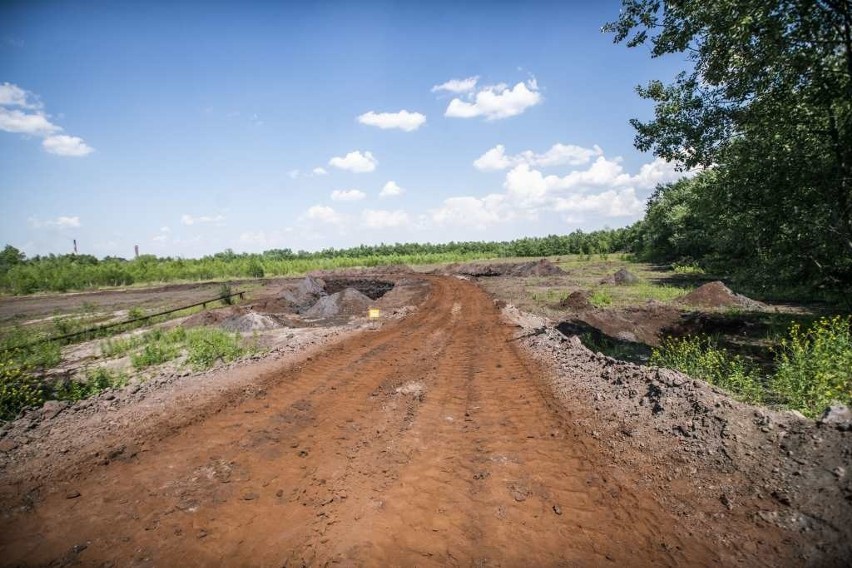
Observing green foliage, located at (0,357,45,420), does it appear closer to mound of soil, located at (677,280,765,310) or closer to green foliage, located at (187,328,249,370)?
green foliage, located at (187,328,249,370)

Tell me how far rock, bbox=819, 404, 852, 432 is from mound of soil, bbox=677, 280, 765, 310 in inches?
533

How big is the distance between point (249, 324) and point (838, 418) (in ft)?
53.8

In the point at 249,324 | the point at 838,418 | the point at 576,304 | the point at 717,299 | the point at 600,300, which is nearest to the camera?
the point at 838,418

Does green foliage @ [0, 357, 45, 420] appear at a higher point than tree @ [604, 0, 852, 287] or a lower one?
lower

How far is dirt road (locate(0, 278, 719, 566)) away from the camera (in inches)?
144

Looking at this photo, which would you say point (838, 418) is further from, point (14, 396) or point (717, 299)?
point (717, 299)

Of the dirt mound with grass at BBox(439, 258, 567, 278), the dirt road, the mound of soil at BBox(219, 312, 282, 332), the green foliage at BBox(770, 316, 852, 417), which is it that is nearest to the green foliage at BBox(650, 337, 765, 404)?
the green foliage at BBox(770, 316, 852, 417)

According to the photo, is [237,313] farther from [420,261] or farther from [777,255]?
[420,261]

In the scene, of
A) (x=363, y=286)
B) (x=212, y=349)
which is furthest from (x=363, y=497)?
(x=363, y=286)

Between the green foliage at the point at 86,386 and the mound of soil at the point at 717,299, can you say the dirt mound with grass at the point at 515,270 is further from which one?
the green foliage at the point at 86,386

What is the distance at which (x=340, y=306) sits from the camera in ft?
67.9

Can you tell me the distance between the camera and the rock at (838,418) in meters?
4.19

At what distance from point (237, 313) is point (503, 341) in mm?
12997

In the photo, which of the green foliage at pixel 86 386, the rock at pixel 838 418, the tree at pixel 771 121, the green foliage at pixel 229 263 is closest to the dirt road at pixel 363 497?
the rock at pixel 838 418
